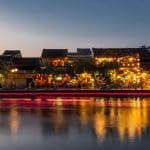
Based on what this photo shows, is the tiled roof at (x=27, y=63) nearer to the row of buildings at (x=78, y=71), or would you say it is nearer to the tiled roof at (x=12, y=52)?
the row of buildings at (x=78, y=71)

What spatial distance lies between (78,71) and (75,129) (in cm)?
5526

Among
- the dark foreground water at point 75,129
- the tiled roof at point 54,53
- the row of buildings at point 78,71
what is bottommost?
the dark foreground water at point 75,129

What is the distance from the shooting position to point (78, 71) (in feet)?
256

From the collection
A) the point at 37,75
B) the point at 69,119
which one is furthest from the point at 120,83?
the point at 69,119

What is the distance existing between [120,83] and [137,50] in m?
19.0

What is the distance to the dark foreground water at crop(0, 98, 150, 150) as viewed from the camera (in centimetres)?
1858

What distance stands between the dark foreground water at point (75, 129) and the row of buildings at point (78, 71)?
40.7m

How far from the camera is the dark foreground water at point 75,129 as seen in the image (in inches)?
731

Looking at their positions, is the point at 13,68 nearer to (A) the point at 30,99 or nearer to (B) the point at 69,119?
(A) the point at 30,99

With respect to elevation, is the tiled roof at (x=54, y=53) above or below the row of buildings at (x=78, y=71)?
above

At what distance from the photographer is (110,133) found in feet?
68.9

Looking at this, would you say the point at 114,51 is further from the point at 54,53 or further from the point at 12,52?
the point at 12,52

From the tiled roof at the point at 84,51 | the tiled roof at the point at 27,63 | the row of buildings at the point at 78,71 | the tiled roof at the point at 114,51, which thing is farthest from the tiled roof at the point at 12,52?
the tiled roof at the point at 114,51

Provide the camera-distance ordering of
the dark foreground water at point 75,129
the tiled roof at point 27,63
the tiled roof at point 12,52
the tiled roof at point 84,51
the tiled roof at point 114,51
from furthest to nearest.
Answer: the tiled roof at point 12,52
the tiled roof at point 84,51
the tiled roof at point 114,51
the tiled roof at point 27,63
the dark foreground water at point 75,129
